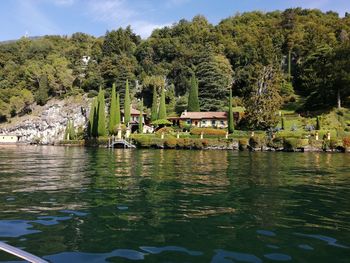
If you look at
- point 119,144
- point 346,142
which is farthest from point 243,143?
point 119,144

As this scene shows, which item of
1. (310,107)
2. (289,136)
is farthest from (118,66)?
(289,136)

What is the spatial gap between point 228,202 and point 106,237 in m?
5.68

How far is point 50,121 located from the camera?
102 m

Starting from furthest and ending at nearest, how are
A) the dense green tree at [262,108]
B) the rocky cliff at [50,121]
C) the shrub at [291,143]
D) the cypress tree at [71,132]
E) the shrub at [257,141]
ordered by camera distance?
the rocky cliff at [50,121]
the cypress tree at [71,132]
the dense green tree at [262,108]
the shrub at [257,141]
the shrub at [291,143]

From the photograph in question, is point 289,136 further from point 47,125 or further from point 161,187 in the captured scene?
point 47,125

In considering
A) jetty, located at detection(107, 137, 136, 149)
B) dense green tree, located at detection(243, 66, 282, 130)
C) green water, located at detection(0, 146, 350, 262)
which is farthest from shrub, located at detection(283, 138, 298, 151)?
green water, located at detection(0, 146, 350, 262)

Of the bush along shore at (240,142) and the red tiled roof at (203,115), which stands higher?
the red tiled roof at (203,115)

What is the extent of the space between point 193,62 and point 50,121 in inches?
1644

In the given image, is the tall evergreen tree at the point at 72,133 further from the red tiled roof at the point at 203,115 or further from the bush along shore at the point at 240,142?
the red tiled roof at the point at 203,115

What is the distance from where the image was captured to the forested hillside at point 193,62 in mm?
89750

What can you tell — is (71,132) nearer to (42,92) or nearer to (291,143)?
(42,92)

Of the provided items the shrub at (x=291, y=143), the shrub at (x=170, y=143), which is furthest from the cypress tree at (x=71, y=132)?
the shrub at (x=291, y=143)

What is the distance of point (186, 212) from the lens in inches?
449

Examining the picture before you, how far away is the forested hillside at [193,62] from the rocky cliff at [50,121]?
13.2 ft
